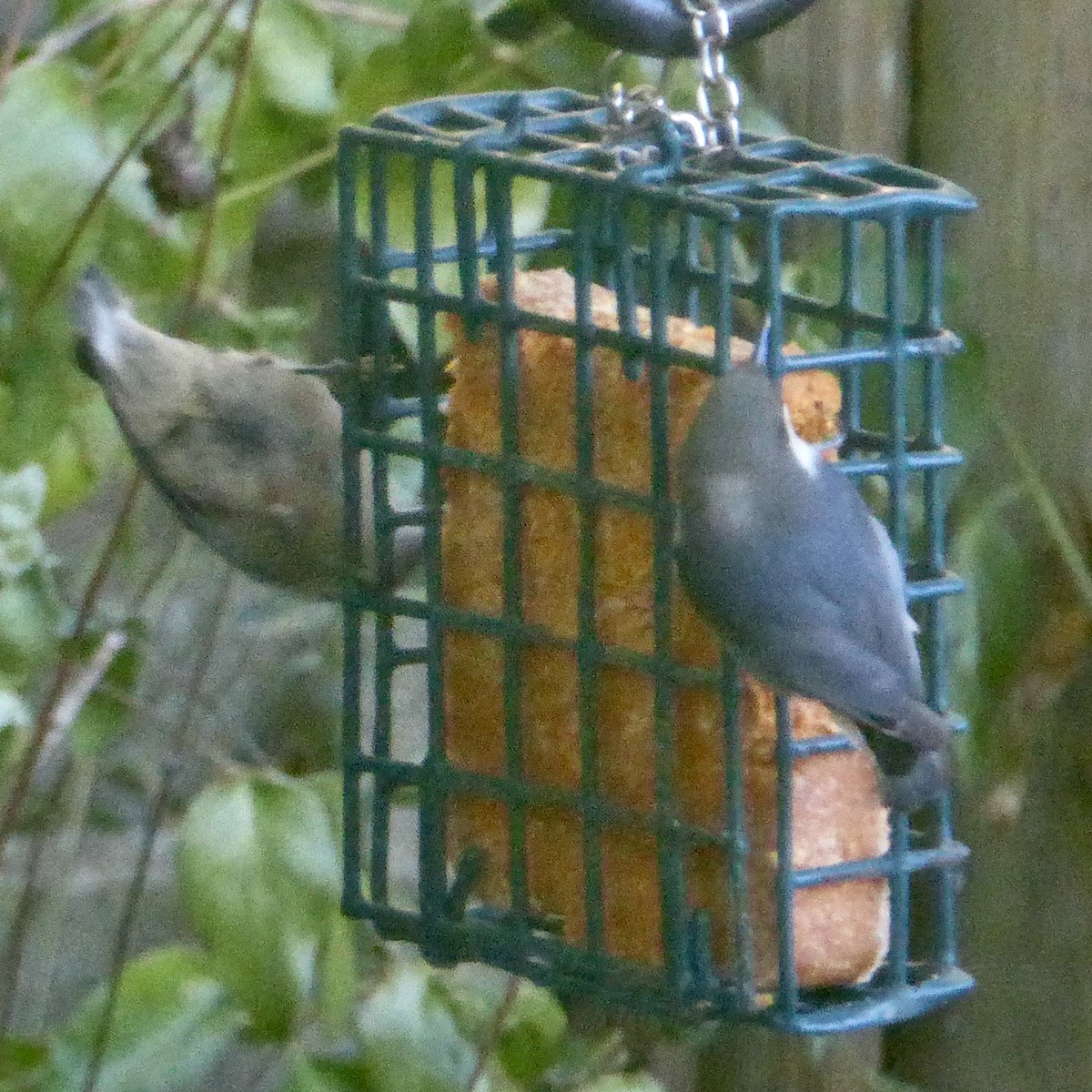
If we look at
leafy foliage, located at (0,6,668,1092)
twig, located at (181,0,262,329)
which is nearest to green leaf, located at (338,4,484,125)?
leafy foliage, located at (0,6,668,1092)

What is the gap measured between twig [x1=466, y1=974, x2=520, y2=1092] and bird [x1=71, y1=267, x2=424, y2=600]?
1.26ft

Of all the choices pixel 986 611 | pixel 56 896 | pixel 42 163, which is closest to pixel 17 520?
pixel 42 163

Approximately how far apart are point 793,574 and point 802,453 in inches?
3.0

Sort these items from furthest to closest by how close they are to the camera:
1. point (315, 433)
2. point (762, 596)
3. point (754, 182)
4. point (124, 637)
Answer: point (124, 637)
point (315, 433)
point (754, 182)
point (762, 596)

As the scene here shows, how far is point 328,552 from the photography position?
1729 mm

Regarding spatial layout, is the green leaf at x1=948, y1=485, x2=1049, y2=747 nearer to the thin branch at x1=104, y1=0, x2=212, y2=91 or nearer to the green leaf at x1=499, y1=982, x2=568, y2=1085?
the green leaf at x1=499, y1=982, x2=568, y2=1085

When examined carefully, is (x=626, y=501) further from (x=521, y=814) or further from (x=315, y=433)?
(x=315, y=433)

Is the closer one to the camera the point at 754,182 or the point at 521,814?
the point at 754,182

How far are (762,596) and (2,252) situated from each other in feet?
2.47

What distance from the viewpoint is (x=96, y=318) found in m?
1.72

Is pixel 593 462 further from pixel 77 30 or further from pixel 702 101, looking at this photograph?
pixel 77 30

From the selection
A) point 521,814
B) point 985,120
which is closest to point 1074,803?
point 985,120

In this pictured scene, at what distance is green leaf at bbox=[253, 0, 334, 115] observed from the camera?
1.82 metres

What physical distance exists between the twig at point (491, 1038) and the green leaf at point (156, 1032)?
0.22 meters
